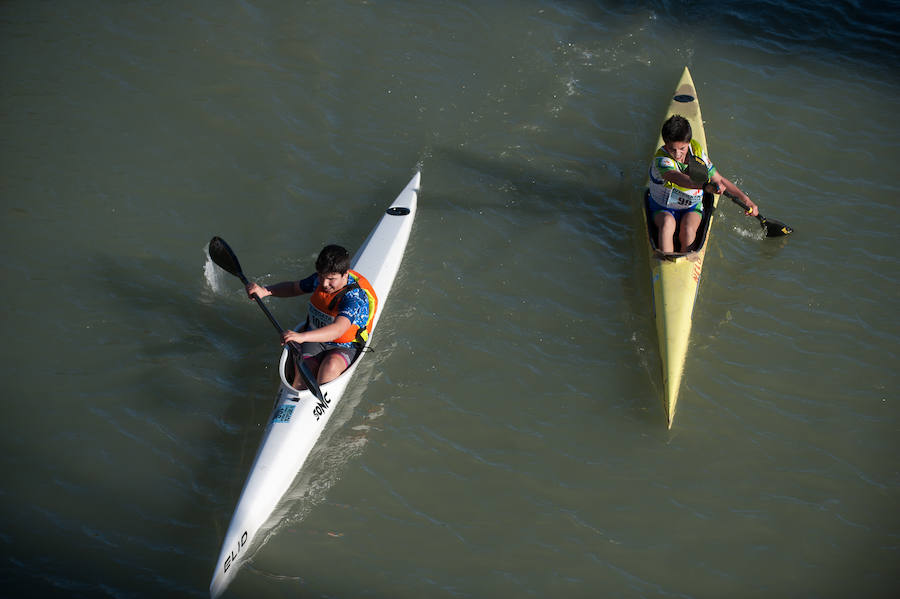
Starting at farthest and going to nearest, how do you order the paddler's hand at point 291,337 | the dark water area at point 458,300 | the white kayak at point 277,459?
the paddler's hand at point 291,337
the dark water area at point 458,300
the white kayak at point 277,459

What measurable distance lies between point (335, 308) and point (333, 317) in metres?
0.06

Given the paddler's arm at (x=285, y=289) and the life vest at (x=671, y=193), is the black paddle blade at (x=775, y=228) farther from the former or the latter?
the paddler's arm at (x=285, y=289)

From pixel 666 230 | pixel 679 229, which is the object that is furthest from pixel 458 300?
pixel 679 229

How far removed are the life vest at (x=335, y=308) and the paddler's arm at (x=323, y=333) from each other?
66 millimetres

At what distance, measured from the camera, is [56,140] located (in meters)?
7.57

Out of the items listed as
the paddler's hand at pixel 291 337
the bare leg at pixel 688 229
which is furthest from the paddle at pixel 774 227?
the paddler's hand at pixel 291 337

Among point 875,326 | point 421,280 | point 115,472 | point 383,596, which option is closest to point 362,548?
point 383,596

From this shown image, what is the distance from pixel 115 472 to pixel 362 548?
1.72 m

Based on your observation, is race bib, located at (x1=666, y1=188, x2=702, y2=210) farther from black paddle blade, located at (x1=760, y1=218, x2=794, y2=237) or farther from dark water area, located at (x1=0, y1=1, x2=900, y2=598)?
black paddle blade, located at (x1=760, y1=218, x2=794, y2=237)

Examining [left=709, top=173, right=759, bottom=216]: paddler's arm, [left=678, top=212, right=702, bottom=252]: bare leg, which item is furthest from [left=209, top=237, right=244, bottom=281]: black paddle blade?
[left=709, top=173, right=759, bottom=216]: paddler's arm

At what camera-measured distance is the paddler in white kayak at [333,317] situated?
16.5 ft

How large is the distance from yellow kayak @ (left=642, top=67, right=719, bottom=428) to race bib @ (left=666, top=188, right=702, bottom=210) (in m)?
0.20

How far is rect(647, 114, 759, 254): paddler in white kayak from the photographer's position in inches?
253

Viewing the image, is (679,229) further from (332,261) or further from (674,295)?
(332,261)
